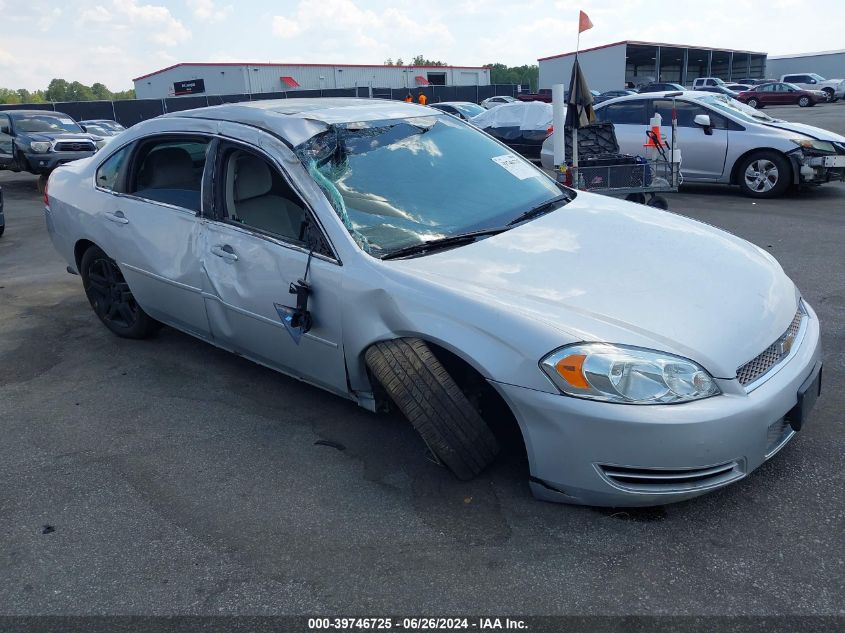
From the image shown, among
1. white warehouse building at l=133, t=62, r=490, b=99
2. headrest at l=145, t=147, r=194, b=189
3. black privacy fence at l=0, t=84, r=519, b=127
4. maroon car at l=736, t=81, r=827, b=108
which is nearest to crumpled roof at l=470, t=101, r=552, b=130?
headrest at l=145, t=147, r=194, b=189

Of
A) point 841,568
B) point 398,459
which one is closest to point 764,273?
point 841,568

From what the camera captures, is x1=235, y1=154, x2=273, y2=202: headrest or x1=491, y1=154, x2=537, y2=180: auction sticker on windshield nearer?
x1=235, y1=154, x2=273, y2=202: headrest

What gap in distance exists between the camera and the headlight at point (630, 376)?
252 centimetres

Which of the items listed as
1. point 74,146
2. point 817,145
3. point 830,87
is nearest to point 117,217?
point 817,145

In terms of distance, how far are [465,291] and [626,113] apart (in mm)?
8885

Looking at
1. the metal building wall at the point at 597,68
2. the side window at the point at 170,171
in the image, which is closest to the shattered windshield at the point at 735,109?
the side window at the point at 170,171

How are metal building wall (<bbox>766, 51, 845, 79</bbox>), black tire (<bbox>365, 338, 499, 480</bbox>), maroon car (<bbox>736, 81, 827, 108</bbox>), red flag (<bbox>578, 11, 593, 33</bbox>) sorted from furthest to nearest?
1. metal building wall (<bbox>766, 51, 845, 79</bbox>)
2. maroon car (<bbox>736, 81, 827, 108</bbox>)
3. red flag (<bbox>578, 11, 593, 33</bbox>)
4. black tire (<bbox>365, 338, 499, 480</bbox>)

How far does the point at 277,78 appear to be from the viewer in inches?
2172

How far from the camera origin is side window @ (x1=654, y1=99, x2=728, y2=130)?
9.95 meters

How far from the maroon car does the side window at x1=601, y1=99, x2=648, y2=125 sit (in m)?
31.3

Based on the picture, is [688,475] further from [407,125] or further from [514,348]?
[407,125]

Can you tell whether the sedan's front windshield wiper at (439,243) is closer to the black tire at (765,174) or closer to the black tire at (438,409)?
the black tire at (438,409)

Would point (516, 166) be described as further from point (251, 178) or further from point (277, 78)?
point (277, 78)

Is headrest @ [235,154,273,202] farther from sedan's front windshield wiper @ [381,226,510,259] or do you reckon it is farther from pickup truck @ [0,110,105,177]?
pickup truck @ [0,110,105,177]
